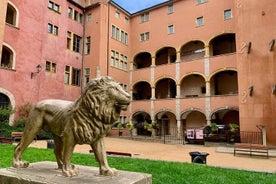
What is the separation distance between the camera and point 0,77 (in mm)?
20172

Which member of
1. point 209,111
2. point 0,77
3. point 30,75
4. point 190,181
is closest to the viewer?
point 190,181

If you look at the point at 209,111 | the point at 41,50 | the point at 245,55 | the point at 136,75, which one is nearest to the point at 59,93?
the point at 41,50

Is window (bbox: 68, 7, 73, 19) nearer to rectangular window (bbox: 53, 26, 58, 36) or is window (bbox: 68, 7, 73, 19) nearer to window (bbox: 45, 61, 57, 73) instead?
rectangular window (bbox: 53, 26, 58, 36)

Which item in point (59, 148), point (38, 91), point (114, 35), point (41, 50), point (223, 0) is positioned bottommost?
point (59, 148)

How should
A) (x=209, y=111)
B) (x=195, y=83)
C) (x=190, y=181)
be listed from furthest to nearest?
1. (x=195, y=83)
2. (x=209, y=111)
3. (x=190, y=181)

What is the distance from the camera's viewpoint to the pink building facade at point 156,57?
20.4m

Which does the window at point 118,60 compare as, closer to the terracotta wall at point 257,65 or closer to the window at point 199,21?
the window at point 199,21

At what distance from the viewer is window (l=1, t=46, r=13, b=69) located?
21.4 m

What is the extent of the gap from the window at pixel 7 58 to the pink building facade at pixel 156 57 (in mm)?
117

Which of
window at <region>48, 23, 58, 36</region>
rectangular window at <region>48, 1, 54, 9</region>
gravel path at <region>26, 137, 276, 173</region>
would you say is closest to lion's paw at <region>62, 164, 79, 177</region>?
gravel path at <region>26, 137, 276, 173</region>

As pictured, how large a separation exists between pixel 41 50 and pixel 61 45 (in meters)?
3.13

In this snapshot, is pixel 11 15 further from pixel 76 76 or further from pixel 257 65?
pixel 257 65

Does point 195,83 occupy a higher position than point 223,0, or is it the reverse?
point 223,0

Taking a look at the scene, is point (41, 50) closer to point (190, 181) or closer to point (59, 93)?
point (59, 93)
